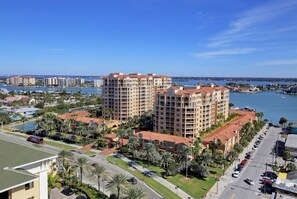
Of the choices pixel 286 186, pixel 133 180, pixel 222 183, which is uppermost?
Answer: pixel 133 180

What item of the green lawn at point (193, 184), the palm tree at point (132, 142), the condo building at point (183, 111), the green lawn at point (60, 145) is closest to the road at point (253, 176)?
the green lawn at point (193, 184)

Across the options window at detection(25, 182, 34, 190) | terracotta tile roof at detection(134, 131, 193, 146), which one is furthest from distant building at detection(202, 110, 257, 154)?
window at detection(25, 182, 34, 190)

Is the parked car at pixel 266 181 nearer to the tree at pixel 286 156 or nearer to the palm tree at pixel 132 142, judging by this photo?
the tree at pixel 286 156

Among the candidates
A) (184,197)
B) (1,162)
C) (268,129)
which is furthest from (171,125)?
(1,162)

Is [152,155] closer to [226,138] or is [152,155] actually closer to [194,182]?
[194,182]

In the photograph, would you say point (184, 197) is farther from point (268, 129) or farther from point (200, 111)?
point (268, 129)

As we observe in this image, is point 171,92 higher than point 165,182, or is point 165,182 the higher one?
point 171,92

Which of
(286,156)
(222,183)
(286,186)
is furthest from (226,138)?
(286,186)
